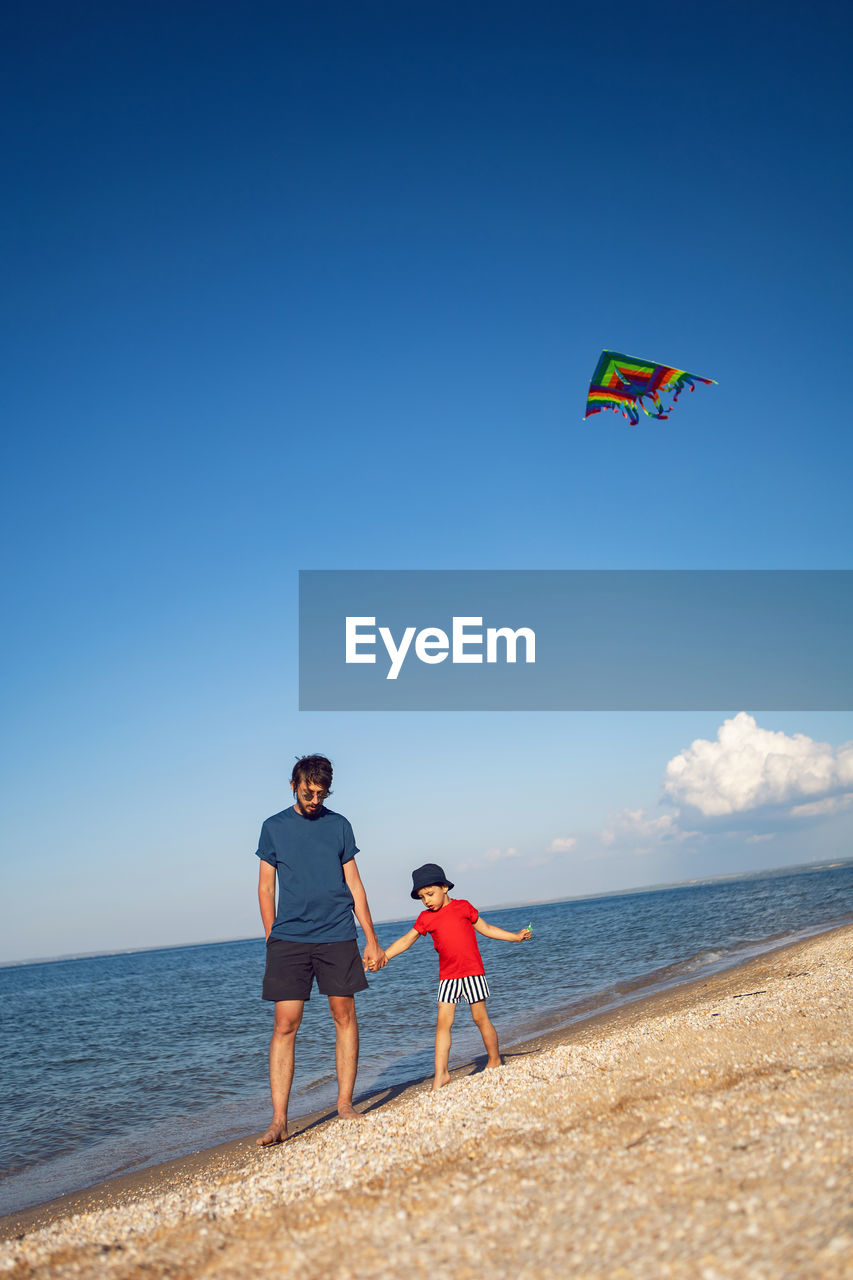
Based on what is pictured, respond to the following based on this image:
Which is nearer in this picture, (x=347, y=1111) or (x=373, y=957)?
(x=347, y=1111)

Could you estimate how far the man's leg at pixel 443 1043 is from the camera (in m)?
6.78

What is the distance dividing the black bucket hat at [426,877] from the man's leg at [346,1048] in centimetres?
128

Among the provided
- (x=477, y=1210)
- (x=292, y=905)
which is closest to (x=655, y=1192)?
(x=477, y=1210)

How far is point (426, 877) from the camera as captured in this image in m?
7.21

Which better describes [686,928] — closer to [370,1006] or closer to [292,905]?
[370,1006]

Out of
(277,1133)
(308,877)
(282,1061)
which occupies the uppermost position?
(308,877)

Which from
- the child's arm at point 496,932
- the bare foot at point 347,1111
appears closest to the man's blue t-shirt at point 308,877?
the bare foot at point 347,1111

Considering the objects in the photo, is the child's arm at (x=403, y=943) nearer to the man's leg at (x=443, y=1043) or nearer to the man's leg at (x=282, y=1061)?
the man's leg at (x=443, y=1043)

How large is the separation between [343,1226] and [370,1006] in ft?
53.6

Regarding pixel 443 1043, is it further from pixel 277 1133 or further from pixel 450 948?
pixel 277 1133

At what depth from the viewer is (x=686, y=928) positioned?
113 feet

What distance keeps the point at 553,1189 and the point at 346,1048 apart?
→ 10.5 ft

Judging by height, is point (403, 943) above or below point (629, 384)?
below

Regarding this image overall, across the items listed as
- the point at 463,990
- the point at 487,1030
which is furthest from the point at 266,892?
the point at 487,1030
